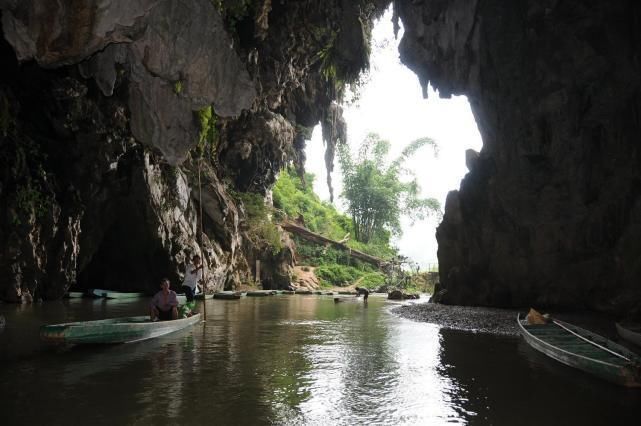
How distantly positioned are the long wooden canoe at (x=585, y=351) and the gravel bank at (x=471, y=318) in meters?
1.42

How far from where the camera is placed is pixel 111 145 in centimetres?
1920

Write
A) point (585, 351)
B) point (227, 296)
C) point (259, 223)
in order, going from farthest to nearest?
1. point (259, 223)
2. point (227, 296)
3. point (585, 351)

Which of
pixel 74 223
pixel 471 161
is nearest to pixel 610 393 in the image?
pixel 471 161

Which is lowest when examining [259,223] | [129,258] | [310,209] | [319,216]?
[129,258]

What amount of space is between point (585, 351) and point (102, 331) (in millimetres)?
8480

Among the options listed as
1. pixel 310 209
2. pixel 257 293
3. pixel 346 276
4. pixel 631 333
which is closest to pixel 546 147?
pixel 631 333

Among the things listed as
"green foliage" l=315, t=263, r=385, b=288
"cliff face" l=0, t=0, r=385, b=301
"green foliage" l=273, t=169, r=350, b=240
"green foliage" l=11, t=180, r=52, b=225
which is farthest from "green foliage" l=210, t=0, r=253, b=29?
"green foliage" l=273, t=169, r=350, b=240

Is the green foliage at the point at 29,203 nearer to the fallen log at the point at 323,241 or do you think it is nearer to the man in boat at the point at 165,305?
the man in boat at the point at 165,305

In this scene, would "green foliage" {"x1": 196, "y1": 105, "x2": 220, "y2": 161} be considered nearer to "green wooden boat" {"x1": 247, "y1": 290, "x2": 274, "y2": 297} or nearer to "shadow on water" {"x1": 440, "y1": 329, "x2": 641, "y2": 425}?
"green wooden boat" {"x1": 247, "y1": 290, "x2": 274, "y2": 297}

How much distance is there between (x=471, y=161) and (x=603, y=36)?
6.78m

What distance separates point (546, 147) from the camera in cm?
1648

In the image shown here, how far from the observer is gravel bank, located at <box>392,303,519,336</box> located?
12492 mm

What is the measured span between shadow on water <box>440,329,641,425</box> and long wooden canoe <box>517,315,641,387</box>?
0.44 feet

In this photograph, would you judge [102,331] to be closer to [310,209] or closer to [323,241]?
[323,241]
